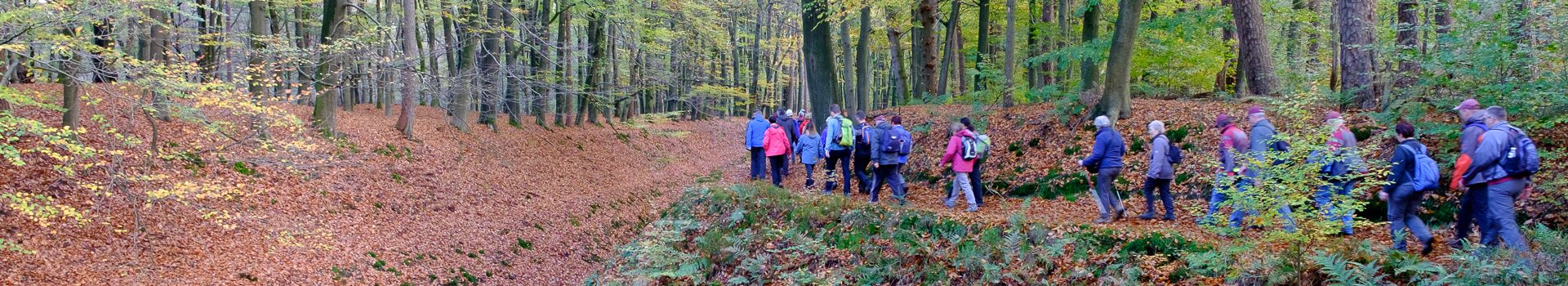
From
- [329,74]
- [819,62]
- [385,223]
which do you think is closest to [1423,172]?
[819,62]

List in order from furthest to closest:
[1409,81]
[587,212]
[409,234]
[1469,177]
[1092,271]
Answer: [587,212] → [409,234] → [1409,81] → [1092,271] → [1469,177]

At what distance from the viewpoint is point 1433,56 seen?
23.4 ft

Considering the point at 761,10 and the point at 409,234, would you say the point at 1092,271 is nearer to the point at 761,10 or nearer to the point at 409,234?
the point at 409,234

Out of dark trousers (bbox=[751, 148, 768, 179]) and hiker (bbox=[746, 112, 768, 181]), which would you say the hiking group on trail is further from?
dark trousers (bbox=[751, 148, 768, 179])

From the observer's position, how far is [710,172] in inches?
747

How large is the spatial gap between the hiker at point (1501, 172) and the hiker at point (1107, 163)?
2.96 m

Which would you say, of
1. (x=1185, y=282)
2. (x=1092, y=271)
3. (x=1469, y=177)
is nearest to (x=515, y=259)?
(x=1092, y=271)

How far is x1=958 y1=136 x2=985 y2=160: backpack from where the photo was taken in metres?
9.07

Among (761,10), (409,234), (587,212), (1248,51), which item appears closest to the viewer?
(409,234)

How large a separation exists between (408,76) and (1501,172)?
13.4 metres

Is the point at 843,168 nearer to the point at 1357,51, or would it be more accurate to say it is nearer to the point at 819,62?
the point at 819,62

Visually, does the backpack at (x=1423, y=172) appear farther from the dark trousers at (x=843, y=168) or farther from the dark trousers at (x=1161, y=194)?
the dark trousers at (x=843, y=168)

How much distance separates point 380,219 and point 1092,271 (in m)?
8.84

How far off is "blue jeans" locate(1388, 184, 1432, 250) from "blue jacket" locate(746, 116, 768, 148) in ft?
31.1
